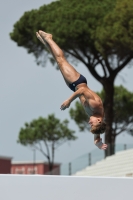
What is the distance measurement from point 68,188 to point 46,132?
43167 millimetres

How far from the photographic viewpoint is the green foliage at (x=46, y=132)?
163ft

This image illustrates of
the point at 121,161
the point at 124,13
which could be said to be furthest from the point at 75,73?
the point at 124,13

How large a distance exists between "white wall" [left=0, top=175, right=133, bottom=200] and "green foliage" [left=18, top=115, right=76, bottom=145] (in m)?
41.5

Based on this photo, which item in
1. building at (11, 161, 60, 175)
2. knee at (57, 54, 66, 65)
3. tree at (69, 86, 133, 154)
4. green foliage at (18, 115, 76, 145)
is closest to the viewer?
knee at (57, 54, 66, 65)

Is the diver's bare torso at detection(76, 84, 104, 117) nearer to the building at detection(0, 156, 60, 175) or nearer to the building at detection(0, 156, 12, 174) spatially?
the building at detection(0, 156, 60, 175)

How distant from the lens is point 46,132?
50.7 metres

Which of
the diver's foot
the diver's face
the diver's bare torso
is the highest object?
the diver's foot

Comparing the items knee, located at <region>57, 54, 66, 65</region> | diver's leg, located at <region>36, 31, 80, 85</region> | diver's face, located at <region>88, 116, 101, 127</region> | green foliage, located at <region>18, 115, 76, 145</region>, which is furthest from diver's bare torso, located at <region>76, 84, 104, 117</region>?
green foliage, located at <region>18, 115, 76, 145</region>

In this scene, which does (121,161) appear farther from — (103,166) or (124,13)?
(124,13)

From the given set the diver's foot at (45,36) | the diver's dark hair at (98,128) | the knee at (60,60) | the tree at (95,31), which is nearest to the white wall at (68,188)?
the diver's dark hair at (98,128)

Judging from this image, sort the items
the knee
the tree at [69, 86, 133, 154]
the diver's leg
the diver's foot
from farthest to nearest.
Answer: the tree at [69, 86, 133, 154] < the diver's foot < the knee < the diver's leg

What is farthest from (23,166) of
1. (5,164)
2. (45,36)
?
(45,36)

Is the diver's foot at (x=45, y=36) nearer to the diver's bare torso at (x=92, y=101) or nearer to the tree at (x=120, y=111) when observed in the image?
the diver's bare torso at (x=92, y=101)

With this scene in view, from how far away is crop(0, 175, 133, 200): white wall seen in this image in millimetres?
7594
